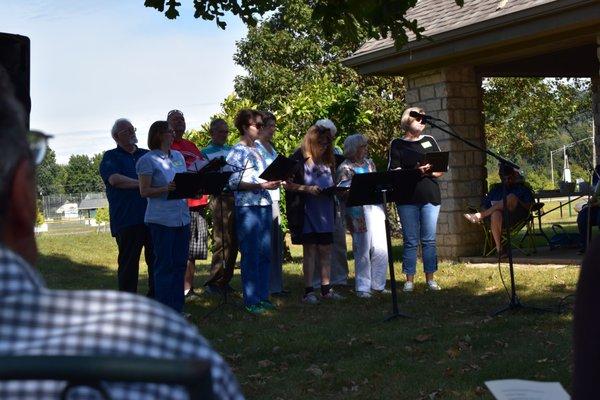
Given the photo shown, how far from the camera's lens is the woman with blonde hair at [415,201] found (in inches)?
430

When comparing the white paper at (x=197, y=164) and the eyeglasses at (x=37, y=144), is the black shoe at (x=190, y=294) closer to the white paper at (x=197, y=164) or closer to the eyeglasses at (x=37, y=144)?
the white paper at (x=197, y=164)

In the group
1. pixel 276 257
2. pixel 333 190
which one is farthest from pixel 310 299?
pixel 333 190

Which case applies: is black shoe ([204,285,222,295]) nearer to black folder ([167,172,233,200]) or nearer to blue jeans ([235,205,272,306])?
blue jeans ([235,205,272,306])

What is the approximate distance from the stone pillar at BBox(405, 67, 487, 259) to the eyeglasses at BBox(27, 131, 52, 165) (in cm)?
1306

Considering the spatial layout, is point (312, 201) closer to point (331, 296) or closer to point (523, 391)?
point (331, 296)

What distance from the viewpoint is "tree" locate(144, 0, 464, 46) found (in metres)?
7.64

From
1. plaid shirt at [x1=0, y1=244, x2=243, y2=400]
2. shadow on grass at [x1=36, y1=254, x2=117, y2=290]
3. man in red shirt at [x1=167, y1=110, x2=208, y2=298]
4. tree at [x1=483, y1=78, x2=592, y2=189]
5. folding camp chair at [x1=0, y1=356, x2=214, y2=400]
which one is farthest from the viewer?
tree at [x1=483, y1=78, x2=592, y2=189]

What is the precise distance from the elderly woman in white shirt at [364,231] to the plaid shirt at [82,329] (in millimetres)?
9696

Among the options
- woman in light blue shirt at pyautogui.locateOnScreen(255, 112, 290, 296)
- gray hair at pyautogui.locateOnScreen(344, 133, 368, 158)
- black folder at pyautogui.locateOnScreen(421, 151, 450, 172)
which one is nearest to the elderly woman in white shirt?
gray hair at pyautogui.locateOnScreen(344, 133, 368, 158)

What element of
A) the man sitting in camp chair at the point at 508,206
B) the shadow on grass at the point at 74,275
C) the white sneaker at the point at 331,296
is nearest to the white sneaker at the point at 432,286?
the white sneaker at the point at 331,296

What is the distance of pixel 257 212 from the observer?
33.6 feet

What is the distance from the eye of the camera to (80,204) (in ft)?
243

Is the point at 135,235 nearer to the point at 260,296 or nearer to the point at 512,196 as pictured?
the point at 260,296

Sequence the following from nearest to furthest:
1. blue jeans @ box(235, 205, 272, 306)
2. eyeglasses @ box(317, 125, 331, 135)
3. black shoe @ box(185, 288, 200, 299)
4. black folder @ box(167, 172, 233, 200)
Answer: black folder @ box(167, 172, 233, 200) < blue jeans @ box(235, 205, 272, 306) < eyeglasses @ box(317, 125, 331, 135) < black shoe @ box(185, 288, 200, 299)
